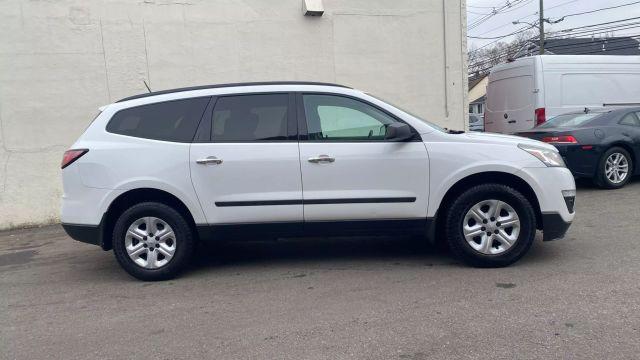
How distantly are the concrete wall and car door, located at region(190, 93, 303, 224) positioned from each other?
447cm

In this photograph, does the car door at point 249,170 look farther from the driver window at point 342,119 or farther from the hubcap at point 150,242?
the hubcap at point 150,242

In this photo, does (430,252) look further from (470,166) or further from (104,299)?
(104,299)

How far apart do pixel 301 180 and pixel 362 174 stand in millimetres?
588

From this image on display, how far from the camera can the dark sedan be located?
8500 millimetres

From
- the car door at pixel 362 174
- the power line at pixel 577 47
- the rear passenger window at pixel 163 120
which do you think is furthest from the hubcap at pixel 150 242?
the power line at pixel 577 47

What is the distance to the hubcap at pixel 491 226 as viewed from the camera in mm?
4848

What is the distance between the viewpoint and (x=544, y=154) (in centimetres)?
494

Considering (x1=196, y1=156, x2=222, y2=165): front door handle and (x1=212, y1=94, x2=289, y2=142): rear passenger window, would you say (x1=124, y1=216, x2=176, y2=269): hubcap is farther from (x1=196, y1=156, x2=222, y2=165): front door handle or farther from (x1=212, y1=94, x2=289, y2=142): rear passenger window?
(x1=212, y1=94, x2=289, y2=142): rear passenger window

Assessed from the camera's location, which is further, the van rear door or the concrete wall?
the van rear door

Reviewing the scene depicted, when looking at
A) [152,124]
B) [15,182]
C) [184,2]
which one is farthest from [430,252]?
[15,182]

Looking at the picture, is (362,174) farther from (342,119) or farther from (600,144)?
(600,144)

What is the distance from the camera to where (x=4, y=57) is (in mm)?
8328

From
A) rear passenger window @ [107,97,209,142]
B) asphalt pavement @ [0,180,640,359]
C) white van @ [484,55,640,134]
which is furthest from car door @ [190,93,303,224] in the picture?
white van @ [484,55,640,134]

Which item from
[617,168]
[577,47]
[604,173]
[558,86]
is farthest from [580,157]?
[577,47]
